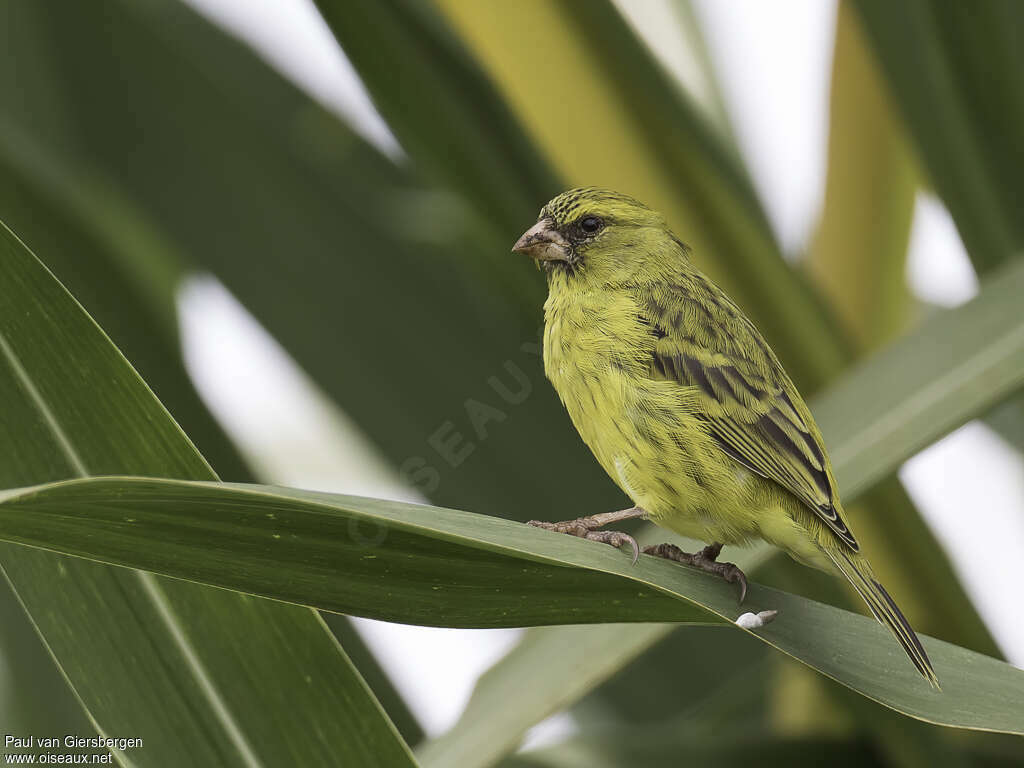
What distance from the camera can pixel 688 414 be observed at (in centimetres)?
148

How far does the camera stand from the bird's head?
1559 millimetres

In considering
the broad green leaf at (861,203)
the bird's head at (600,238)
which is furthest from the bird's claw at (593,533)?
the broad green leaf at (861,203)

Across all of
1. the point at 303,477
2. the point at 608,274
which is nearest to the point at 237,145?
the point at 303,477

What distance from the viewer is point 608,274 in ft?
5.39

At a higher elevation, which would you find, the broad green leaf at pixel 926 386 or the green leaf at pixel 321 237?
the green leaf at pixel 321 237

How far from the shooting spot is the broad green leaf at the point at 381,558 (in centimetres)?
70

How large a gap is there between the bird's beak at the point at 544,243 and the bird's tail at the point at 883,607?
1.89 feet

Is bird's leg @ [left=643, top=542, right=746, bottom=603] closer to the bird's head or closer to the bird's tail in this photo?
the bird's tail

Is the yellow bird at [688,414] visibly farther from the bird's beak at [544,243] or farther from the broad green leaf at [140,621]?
the broad green leaf at [140,621]

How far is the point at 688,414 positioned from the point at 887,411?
A: 27 cm

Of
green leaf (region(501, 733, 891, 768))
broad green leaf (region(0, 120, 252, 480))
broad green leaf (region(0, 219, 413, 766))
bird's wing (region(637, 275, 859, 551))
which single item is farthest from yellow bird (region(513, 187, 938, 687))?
broad green leaf (region(0, 120, 252, 480))

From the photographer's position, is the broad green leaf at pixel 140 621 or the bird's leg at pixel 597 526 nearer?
the broad green leaf at pixel 140 621

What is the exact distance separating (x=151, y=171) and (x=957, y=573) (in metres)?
1.95

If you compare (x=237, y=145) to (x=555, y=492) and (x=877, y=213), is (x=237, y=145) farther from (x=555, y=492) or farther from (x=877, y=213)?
(x=877, y=213)
